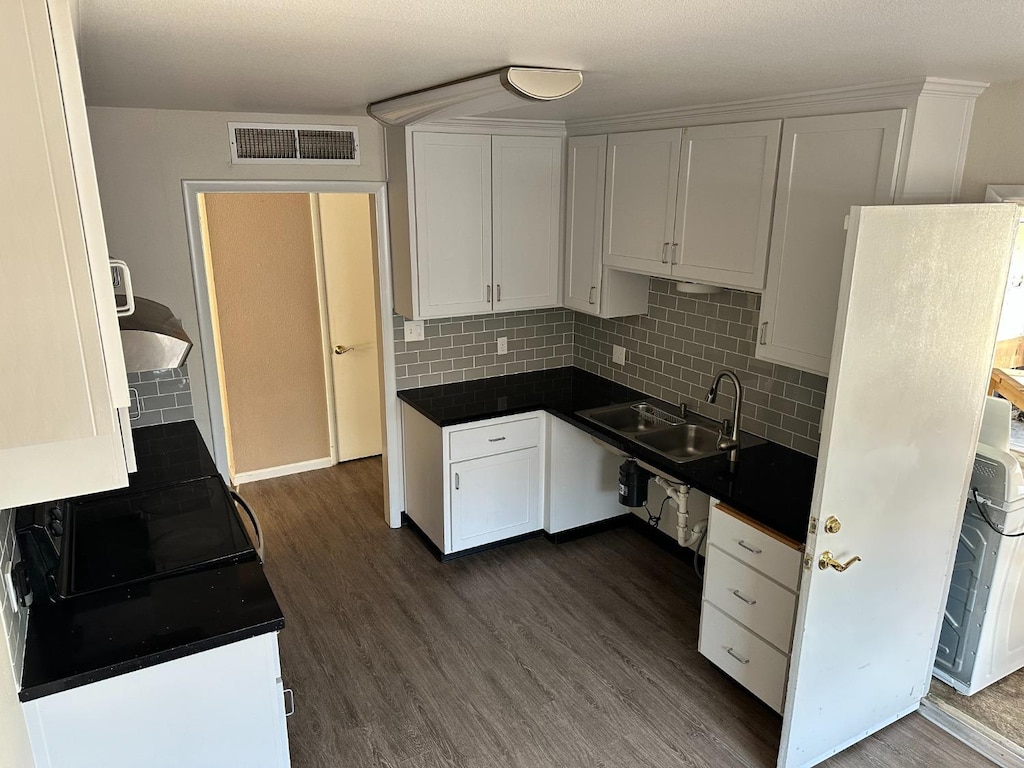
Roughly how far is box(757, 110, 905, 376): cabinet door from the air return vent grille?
205cm

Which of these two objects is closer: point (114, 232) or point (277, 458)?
point (114, 232)

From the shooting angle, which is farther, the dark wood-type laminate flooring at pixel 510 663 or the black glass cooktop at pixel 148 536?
the dark wood-type laminate flooring at pixel 510 663

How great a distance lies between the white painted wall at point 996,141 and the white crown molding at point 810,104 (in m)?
0.08

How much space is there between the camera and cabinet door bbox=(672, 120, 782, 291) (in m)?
2.67

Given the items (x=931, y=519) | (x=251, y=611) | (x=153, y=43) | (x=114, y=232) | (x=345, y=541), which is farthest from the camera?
(x=345, y=541)

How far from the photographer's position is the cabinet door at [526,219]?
11.8ft

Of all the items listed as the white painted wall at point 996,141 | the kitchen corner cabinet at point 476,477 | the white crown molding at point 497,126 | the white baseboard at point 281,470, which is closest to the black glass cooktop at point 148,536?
the kitchen corner cabinet at point 476,477

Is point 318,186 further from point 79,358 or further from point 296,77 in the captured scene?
point 79,358

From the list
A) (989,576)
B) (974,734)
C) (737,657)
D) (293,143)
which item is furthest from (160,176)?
(974,734)

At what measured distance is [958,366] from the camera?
2.24 m

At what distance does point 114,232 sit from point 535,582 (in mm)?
2543

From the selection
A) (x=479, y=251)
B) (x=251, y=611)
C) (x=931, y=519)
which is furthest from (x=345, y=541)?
(x=931, y=519)

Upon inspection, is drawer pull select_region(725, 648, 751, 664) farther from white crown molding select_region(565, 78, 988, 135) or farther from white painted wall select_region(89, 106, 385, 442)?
white painted wall select_region(89, 106, 385, 442)

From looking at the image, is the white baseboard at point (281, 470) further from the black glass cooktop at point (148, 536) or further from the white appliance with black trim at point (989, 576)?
the white appliance with black trim at point (989, 576)
